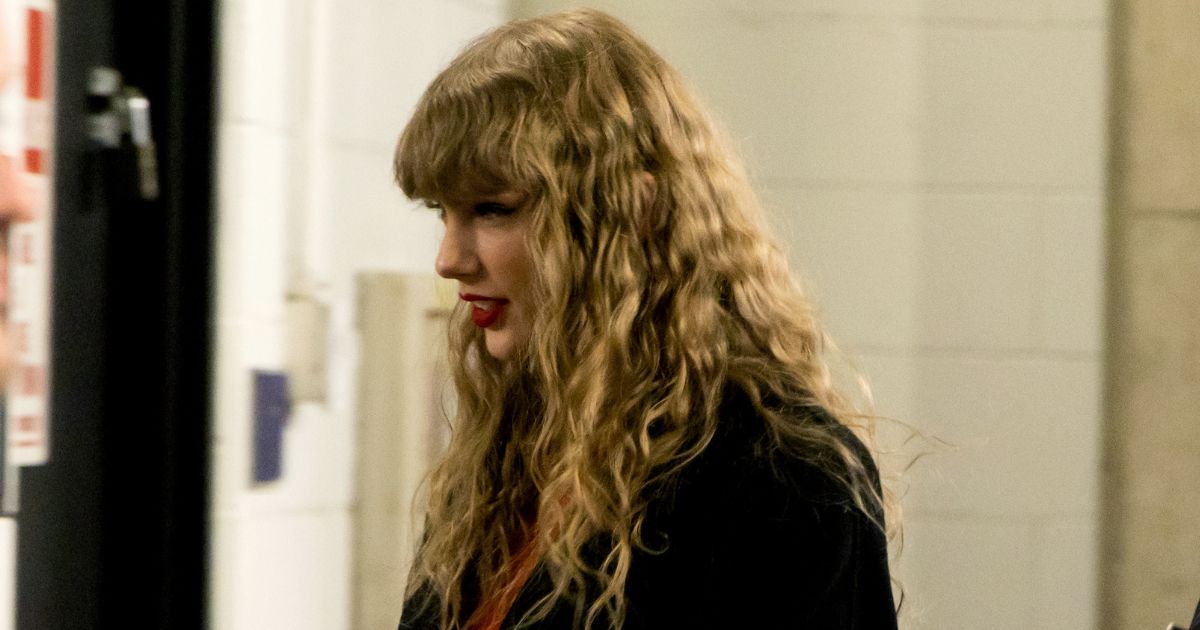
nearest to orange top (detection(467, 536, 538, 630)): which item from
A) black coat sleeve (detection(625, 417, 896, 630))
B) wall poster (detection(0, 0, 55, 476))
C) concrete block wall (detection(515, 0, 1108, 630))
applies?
black coat sleeve (detection(625, 417, 896, 630))

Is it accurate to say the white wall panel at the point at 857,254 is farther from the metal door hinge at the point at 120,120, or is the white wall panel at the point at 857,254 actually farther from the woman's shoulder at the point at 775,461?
the woman's shoulder at the point at 775,461

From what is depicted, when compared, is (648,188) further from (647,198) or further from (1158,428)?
(1158,428)

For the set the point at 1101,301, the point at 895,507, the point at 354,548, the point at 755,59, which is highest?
the point at 755,59

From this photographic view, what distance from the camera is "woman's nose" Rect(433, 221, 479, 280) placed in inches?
51.8

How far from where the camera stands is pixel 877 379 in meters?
2.65

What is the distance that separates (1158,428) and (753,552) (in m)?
1.58

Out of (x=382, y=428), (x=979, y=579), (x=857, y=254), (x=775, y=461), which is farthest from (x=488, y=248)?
(x=979, y=579)

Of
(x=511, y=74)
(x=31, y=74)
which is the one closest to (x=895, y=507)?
(x=511, y=74)

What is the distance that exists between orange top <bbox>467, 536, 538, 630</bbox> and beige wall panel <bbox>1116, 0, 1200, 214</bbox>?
1561 mm

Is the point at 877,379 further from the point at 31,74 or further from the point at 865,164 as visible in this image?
the point at 31,74

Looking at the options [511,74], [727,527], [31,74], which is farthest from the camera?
[31,74]

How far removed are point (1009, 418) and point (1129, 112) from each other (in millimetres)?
549

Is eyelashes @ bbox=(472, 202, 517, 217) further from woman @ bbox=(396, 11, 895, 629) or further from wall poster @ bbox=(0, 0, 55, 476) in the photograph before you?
wall poster @ bbox=(0, 0, 55, 476)

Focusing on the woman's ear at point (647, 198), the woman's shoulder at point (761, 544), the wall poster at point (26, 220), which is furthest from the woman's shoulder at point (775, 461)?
the wall poster at point (26, 220)
